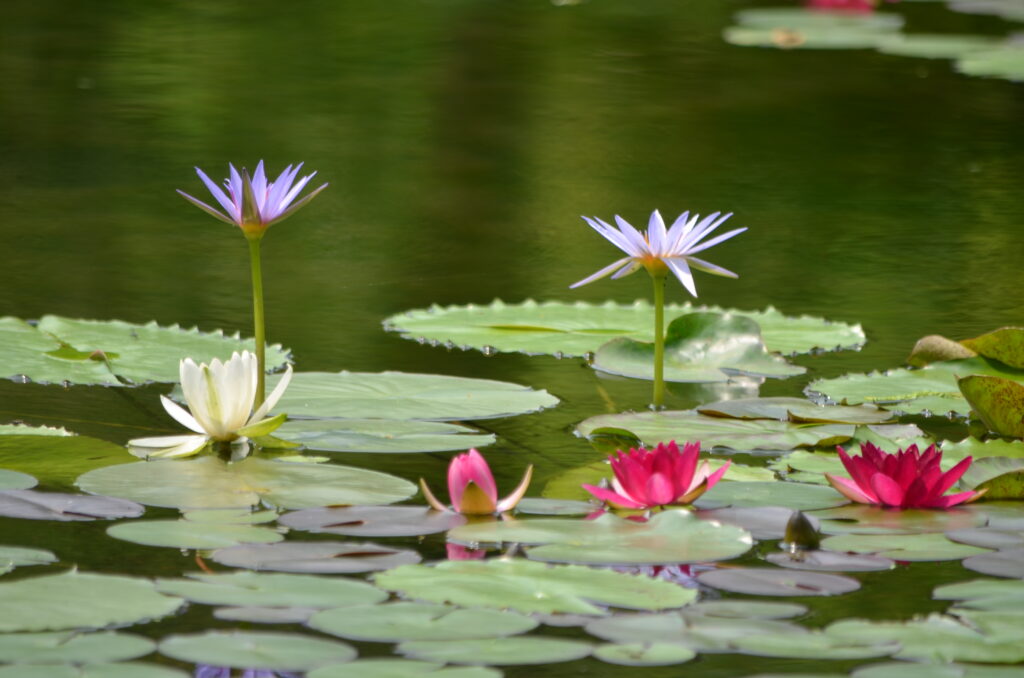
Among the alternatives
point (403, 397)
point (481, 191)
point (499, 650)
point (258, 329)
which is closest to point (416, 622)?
point (499, 650)

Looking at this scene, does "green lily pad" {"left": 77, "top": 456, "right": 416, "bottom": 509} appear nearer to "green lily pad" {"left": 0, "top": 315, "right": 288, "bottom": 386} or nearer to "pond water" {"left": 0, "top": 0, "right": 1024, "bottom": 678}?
"pond water" {"left": 0, "top": 0, "right": 1024, "bottom": 678}

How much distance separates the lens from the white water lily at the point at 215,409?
2.09 m

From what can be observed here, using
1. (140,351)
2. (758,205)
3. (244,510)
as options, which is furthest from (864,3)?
(244,510)

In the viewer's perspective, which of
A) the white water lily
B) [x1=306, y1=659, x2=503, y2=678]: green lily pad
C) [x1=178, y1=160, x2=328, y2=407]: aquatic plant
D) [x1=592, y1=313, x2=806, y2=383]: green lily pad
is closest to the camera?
[x1=306, y1=659, x2=503, y2=678]: green lily pad

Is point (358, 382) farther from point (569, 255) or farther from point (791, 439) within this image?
point (569, 255)

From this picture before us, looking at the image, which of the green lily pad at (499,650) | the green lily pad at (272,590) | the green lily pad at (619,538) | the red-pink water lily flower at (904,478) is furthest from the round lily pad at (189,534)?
the red-pink water lily flower at (904,478)

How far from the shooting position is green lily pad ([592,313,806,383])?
2.70 metres

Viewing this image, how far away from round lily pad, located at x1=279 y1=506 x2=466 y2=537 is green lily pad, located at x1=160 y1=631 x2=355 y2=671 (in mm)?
358

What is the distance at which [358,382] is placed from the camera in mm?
2479

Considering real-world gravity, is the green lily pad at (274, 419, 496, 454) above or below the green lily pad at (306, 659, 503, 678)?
above

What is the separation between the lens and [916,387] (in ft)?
8.35

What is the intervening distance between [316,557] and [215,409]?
0.48m

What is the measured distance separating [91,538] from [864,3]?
24.8 feet

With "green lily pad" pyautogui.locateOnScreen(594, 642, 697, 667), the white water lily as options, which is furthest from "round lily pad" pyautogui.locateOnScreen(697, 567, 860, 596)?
the white water lily
